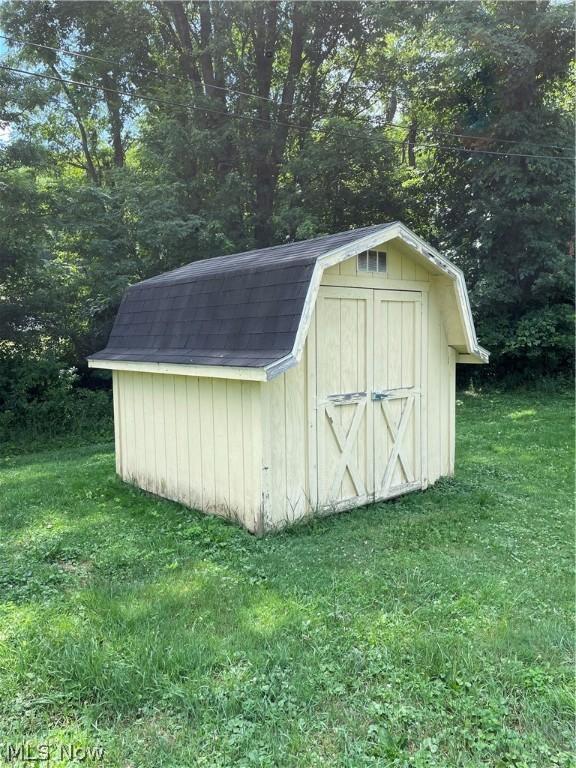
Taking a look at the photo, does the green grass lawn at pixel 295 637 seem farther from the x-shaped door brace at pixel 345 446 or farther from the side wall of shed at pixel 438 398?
the side wall of shed at pixel 438 398

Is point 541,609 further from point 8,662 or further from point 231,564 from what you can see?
point 8,662

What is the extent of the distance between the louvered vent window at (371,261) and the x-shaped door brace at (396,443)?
1284mm

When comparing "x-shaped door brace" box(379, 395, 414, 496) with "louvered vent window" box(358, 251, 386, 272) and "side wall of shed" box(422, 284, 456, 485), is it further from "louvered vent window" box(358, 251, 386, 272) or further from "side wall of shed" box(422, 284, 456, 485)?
"louvered vent window" box(358, 251, 386, 272)

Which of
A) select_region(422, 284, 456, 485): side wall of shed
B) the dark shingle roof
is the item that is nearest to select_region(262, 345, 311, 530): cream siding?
the dark shingle roof

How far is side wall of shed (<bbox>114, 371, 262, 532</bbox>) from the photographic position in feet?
14.9

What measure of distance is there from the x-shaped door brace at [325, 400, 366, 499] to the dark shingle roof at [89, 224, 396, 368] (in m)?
0.97

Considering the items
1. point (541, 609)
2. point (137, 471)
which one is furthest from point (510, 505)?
point (137, 471)

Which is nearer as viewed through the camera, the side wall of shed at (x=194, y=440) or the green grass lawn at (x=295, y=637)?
the green grass lawn at (x=295, y=637)

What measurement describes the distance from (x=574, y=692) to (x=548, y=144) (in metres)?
13.4

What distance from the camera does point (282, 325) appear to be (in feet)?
14.2

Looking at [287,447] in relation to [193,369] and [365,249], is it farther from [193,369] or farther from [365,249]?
[365,249]

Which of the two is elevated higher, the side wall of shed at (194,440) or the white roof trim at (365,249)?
the white roof trim at (365,249)

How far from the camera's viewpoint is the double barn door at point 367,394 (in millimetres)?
4930

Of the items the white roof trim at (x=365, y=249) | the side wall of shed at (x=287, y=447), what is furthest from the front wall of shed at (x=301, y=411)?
the white roof trim at (x=365, y=249)
